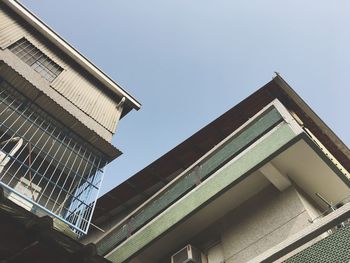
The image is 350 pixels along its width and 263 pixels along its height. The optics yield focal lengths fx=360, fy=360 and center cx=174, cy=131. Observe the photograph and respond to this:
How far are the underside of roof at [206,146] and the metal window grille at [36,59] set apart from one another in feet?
14.9

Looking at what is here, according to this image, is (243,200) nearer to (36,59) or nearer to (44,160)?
(44,160)

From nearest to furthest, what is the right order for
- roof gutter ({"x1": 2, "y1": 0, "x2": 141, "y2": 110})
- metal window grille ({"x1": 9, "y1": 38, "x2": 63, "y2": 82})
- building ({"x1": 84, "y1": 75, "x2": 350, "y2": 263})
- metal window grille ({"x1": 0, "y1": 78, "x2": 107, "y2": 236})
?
1. building ({"x1": 84, "y1": 75, "x2": 350, "y2": 263})
2. metal window grille ({"x1": 0, "y1": 78, "x2": 107, "y2": 236})
3. metal window grille ({"x1": 9, "y1": 38, "x2": 63, "y2": 82})
4. roof gutter ({"x1": 2, "y1": 0, "x2": 141, "y2": 110})

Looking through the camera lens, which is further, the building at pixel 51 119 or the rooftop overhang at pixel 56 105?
the rooftop overhang at pixel 56 105

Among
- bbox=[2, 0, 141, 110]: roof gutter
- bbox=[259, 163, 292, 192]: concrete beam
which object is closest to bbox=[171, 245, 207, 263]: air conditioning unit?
bbox=[259, 163, 292, 192]: concrete beam

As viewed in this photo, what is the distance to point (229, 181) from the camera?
21.4 ft

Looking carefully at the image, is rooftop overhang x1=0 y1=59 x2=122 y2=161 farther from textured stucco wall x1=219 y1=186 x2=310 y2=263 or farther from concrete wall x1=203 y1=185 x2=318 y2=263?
textured stucco wall x1=219 y1=186 x2=310 y2=263

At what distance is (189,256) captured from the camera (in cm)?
653

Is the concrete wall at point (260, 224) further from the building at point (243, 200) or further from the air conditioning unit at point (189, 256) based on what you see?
the air conditioning unit at point (189, 256)

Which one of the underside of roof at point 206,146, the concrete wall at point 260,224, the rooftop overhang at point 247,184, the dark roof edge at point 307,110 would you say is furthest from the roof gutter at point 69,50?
the concrete wall at point 260,224

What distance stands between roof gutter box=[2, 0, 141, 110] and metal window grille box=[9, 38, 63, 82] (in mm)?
873

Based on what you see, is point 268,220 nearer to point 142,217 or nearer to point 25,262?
point 142,217

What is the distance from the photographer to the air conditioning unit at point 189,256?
6.53 meters

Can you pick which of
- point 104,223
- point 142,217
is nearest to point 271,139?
point 142,217

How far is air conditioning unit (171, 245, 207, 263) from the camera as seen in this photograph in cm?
653
